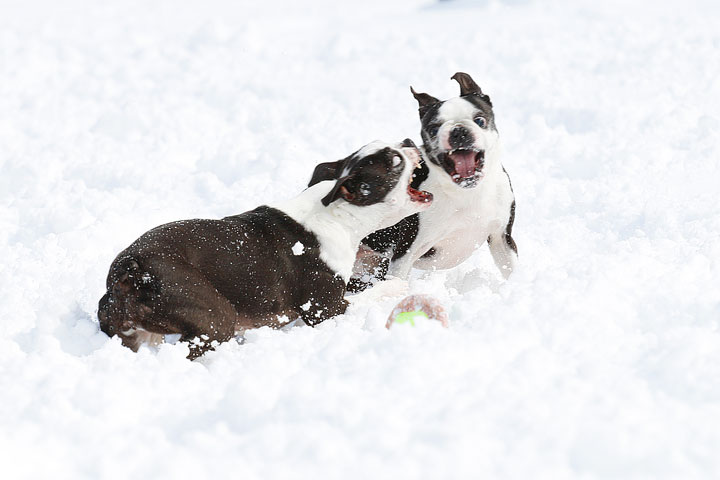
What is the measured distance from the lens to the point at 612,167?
25.1ft

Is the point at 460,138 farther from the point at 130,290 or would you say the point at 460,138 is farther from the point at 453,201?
the point at 130,290

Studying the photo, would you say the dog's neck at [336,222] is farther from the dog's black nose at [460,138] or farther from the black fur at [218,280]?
the dog's black nose at [460,138]

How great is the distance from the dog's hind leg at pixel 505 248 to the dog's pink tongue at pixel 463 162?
1.78 ft

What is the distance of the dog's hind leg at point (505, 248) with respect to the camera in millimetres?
5641

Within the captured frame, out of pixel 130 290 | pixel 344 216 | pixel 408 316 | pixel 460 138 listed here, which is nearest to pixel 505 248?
pixel 460 138

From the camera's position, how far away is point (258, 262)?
4.62m

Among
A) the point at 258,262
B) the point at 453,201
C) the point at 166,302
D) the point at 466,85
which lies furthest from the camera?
the point at 466,85

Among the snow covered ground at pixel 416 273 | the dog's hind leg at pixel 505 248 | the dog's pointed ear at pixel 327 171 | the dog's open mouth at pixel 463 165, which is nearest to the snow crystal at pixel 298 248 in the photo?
the snow covered ground at pixel 416 273

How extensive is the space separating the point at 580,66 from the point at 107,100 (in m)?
5.98

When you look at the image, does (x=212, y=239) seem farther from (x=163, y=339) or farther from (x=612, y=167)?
(x=612, y=167)

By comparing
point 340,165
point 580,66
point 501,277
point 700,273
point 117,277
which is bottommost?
point 580,66

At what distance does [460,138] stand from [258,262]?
1531mm

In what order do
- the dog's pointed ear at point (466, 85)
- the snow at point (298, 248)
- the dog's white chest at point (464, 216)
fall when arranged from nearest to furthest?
the snow at point (298, 248) → the dog's white chest at point (464, 216) → the dog's pointed ear at point (466, 85)

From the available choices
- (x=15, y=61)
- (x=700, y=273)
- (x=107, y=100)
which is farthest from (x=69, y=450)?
(x=15, y=61)
